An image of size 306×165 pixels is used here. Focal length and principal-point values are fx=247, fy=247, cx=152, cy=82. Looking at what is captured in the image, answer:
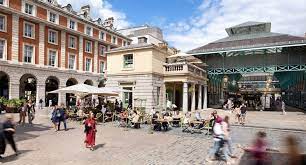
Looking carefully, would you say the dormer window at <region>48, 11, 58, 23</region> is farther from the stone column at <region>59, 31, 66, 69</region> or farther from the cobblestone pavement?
the cobblestone pavement

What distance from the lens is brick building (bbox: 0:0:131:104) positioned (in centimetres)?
3080

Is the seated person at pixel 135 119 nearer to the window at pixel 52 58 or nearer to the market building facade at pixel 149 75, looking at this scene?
the market building facade at pixel 149 75

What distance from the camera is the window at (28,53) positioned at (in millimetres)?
32756

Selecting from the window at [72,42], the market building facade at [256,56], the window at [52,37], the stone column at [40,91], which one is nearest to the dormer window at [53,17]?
the window at [52,37]

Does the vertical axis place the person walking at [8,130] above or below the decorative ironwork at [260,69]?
below

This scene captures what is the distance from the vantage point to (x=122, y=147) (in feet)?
34.6

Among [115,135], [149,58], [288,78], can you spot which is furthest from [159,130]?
[288,78]

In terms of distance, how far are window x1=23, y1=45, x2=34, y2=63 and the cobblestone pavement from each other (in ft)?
71.0

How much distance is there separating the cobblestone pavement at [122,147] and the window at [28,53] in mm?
21653

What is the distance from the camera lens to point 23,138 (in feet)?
39.7

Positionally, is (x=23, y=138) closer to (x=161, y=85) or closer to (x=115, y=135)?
(x=115, y=135)

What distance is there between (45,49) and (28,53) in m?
2.69

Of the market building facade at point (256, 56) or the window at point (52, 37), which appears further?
the window at point (52, 37)

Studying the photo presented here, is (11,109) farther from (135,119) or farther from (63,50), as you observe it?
(135,119)
